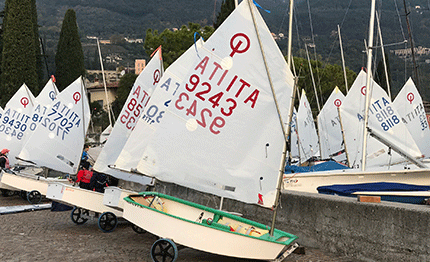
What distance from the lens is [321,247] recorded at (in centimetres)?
784

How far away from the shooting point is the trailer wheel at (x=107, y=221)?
10.4 metres

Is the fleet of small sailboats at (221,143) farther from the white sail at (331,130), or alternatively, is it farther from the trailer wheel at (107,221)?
the white sail at (331,130)

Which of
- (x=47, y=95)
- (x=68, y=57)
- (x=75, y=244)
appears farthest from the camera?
(x=68, y=57)

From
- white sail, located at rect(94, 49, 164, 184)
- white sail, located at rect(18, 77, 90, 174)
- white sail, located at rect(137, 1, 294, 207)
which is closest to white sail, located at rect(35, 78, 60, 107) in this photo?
white sail, located at rect(18, 77, 90, 174)

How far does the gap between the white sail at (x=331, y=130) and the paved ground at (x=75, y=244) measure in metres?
16.8

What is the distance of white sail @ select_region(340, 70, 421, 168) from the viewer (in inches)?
619

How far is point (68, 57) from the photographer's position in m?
46.7

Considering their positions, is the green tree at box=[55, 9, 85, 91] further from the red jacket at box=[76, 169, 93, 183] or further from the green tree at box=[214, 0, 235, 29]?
the red jacket at box=[76, 169, 93, 183]

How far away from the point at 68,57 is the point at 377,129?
118 ft

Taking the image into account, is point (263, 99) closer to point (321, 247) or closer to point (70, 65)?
point (321, 247)

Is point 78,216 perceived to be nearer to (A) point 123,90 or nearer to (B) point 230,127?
(B) point 230,127

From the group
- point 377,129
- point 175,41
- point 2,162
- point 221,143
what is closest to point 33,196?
point 2,162

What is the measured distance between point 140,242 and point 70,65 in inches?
1561

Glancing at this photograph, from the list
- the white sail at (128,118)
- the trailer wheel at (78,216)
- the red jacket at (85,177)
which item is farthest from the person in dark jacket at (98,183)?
the trailer wheel at (78,216)
